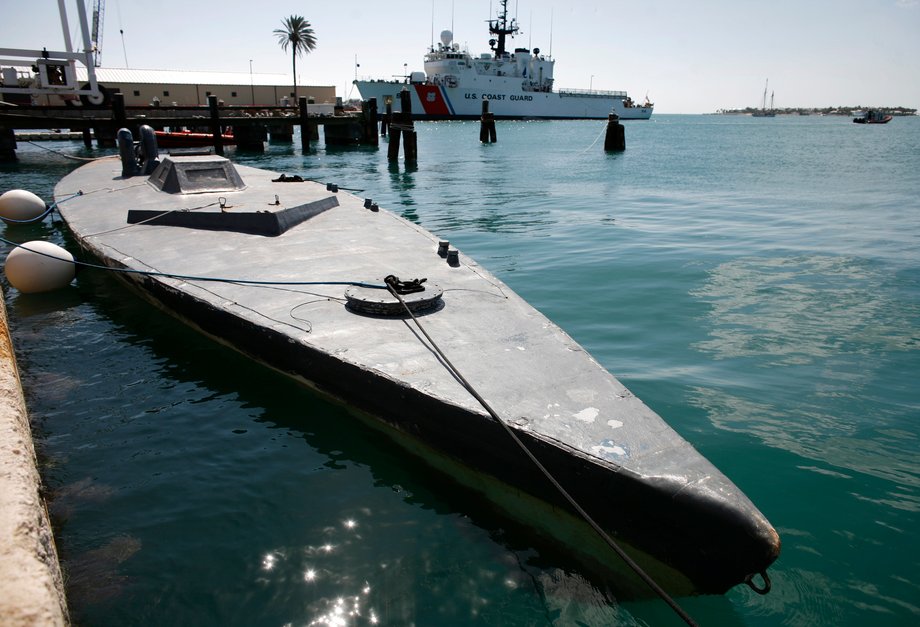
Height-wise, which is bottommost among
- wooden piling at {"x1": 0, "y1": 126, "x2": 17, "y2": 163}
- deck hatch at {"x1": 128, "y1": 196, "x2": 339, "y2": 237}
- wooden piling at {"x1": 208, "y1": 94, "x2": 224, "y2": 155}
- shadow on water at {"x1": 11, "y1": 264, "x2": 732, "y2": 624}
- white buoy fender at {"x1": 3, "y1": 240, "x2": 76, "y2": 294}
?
shadow on water at {"x1": 11, "y1": 264, "x2": 732, "y2": 624}

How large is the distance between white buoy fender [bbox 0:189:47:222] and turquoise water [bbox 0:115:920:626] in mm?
6562

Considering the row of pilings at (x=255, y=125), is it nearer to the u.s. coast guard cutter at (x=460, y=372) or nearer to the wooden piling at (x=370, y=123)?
the wooden piling at (x=370, y=123)

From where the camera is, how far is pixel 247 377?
24.5ft

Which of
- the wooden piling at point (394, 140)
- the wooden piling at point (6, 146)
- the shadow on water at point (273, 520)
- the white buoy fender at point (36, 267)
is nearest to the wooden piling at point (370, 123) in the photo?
the wooden piling at point (394, 140)

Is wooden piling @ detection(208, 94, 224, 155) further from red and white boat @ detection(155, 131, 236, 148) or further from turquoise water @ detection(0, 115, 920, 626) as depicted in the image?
turquoise water @ detection(0, 115, 920, 626)

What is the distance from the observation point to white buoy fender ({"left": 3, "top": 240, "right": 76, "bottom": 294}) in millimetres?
10531

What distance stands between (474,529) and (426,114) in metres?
84.4

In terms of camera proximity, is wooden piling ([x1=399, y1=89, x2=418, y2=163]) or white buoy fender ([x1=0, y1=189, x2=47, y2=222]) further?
wooden piling ([x1=399, y1=89, x2=418, y2=163])

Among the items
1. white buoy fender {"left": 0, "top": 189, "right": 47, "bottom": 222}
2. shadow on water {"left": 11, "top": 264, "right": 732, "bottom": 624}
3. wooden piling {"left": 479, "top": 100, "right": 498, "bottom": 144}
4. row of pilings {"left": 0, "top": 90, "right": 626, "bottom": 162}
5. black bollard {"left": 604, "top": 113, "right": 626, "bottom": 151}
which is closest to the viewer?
shadow on water {"left": 11, "top": 264, "right": 732, "bottom": 624}

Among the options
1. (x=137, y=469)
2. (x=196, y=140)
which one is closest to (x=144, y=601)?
(x=137, y=469)

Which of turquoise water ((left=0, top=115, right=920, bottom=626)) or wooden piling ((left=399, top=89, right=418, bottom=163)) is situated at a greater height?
wooden piling ((left=399, top=89, right=418, bottom=163))

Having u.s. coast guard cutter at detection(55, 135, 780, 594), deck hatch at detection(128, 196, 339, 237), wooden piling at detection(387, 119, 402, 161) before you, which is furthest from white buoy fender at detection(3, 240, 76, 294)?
wooden piling at detection(387, 119, 402, 161)

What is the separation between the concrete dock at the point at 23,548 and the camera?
2.72 metres

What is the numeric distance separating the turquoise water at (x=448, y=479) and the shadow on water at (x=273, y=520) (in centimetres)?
2
